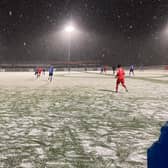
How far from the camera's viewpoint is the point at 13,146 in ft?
14.7

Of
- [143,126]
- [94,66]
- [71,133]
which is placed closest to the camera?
[71,133]

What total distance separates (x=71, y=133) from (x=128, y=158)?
1.81 metres

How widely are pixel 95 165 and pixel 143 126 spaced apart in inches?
112

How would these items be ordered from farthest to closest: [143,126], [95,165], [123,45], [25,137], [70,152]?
[123,45] → [143,126] → [25,137] → [70,152] → [95,165]

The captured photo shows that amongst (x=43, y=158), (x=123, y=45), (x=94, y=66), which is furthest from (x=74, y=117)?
(x=123, y=45)

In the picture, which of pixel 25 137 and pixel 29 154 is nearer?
pixel 29 154

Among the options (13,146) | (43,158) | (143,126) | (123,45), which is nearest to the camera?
(43,158)

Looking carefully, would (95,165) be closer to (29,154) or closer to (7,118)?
(29,154)

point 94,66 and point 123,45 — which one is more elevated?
point 123,45

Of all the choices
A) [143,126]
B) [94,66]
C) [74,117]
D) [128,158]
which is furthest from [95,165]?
[94,66]

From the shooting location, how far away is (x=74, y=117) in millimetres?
7184

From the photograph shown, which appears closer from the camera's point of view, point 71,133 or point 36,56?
point 71,133

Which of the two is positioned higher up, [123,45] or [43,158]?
[123,45]

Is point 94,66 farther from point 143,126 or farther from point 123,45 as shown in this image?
point 143,126
